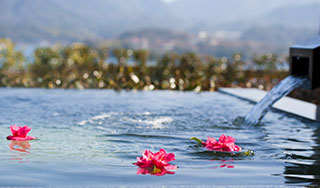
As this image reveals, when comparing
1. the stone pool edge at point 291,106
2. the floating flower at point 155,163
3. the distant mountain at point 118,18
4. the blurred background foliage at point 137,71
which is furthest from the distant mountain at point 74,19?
the floating flower at point 155,163

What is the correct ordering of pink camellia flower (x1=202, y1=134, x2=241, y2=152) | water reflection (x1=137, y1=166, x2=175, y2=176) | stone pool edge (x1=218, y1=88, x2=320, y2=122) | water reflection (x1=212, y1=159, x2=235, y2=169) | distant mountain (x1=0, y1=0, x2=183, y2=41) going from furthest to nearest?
distant mountain (x1=0, y1=0, x2=183, y2=41) → stone pool edge (x1=218, y1=88, x2=320, y2=122) → pink camellia flower (x1=202, y1=134, x2=241, y2=152) → water reflection (x1=212, y1=159, x2=235, y2=169) → water reflection (x1=137, y1=166, x2=175, y2=176)

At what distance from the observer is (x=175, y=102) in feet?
28.0

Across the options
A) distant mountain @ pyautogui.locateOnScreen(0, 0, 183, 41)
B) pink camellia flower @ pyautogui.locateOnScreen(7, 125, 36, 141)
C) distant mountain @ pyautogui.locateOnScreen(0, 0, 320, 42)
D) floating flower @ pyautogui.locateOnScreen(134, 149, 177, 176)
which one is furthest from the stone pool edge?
distant mountain @ pyautogui.locateOnScreen(0, 0, 183, 41)

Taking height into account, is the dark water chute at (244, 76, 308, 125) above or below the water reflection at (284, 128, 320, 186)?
above

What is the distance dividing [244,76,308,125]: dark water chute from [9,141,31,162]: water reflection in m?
3.10

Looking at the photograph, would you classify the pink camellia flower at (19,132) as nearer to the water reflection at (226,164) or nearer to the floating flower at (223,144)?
the floating flower at (223,144)

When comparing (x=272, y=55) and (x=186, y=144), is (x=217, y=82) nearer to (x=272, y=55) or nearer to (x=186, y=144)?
(x=272, y=55)

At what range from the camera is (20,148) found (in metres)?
4.16

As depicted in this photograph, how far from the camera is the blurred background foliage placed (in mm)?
11148

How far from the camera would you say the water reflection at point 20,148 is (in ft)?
12.2

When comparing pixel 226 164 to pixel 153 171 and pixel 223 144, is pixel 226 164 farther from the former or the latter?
pixel 153 171

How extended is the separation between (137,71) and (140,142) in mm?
6891

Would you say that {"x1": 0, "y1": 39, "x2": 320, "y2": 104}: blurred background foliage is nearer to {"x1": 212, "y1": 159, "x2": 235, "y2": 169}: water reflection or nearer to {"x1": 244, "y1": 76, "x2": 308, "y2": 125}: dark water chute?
{"x1": 244, "y1": 76, "x2": 308, "y2": 125}: dark water chute

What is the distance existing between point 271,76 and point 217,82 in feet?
4.68
